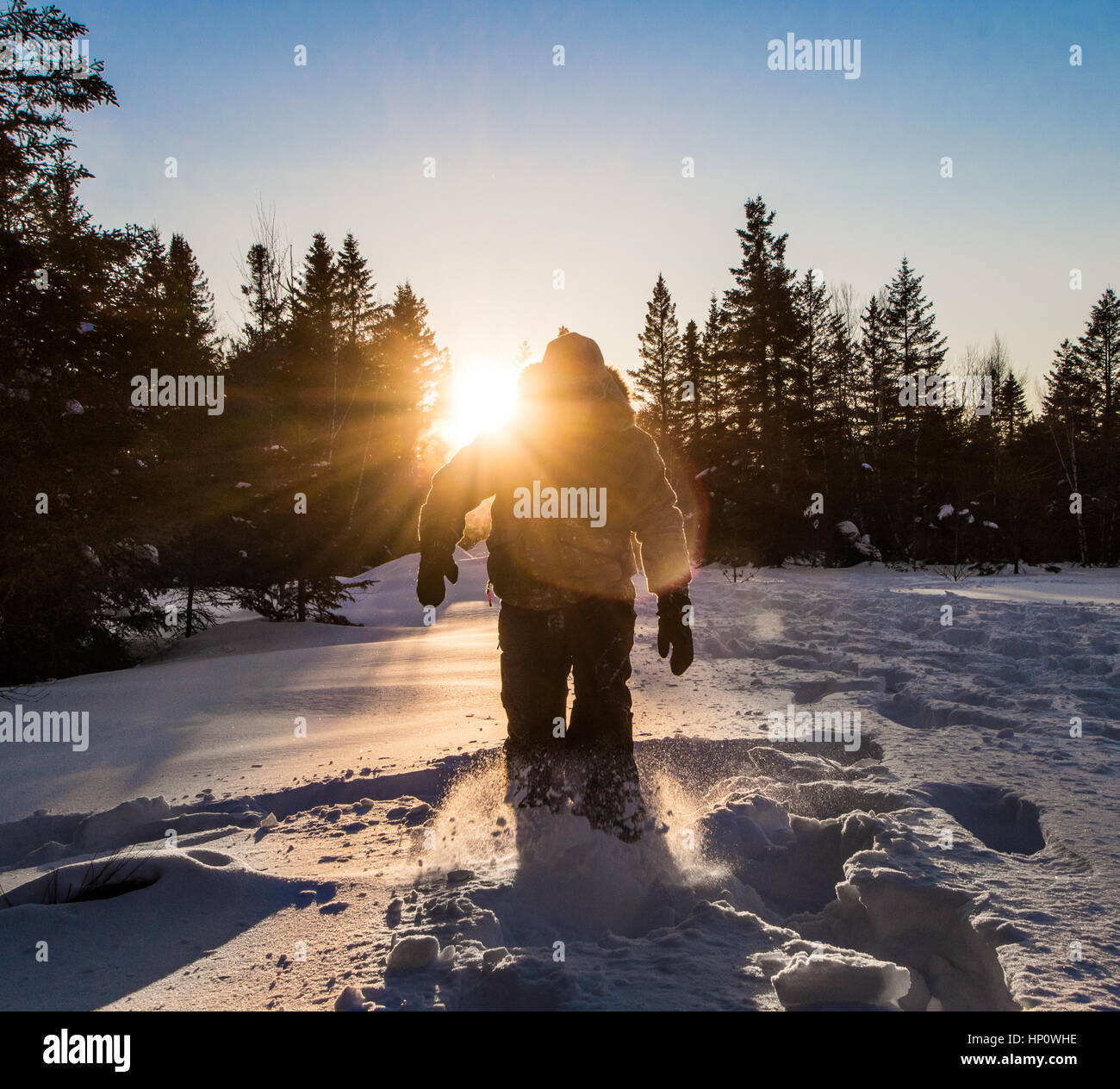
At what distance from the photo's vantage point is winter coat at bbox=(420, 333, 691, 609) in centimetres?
286

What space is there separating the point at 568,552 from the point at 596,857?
120cm

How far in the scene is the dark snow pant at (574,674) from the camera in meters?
2.80

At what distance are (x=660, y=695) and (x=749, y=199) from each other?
2640 cm

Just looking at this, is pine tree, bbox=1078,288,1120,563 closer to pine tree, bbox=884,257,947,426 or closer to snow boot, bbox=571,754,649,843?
pine tree, bbox=884,257,947,426

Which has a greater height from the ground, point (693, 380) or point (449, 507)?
point (693, 380)

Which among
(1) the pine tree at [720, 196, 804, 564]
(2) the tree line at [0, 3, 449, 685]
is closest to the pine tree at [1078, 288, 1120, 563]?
(1) the pine tree at [720, 196, 804, 564]

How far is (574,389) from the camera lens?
296cm

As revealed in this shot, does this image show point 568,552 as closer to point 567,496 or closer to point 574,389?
point 567,496

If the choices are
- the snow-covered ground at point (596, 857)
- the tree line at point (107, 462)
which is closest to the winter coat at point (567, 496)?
the snow-covered ground at point (596, 857)

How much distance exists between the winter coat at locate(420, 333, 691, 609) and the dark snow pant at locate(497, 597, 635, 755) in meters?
0.09

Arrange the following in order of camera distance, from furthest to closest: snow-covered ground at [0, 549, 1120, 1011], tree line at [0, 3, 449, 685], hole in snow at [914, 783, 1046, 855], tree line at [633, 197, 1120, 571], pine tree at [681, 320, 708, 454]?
pine tree at [681, 320, 708, 454]
tree line at [633, 197, 1120, 571]
tree line at [0, 3, 449, 685]
hole in snow at [914, 783, 1046, 855]
snow-covered ground at [0, 549, 1120, 1011]

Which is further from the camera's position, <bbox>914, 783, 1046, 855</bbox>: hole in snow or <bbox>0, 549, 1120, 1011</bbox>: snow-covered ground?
<bbox>914, 783, 1046, 855</bbox>: hole in snow

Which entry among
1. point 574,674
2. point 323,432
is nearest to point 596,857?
point 574,674

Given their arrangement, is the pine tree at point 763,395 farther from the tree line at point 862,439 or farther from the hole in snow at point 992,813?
the hole in snow at point 992,813
